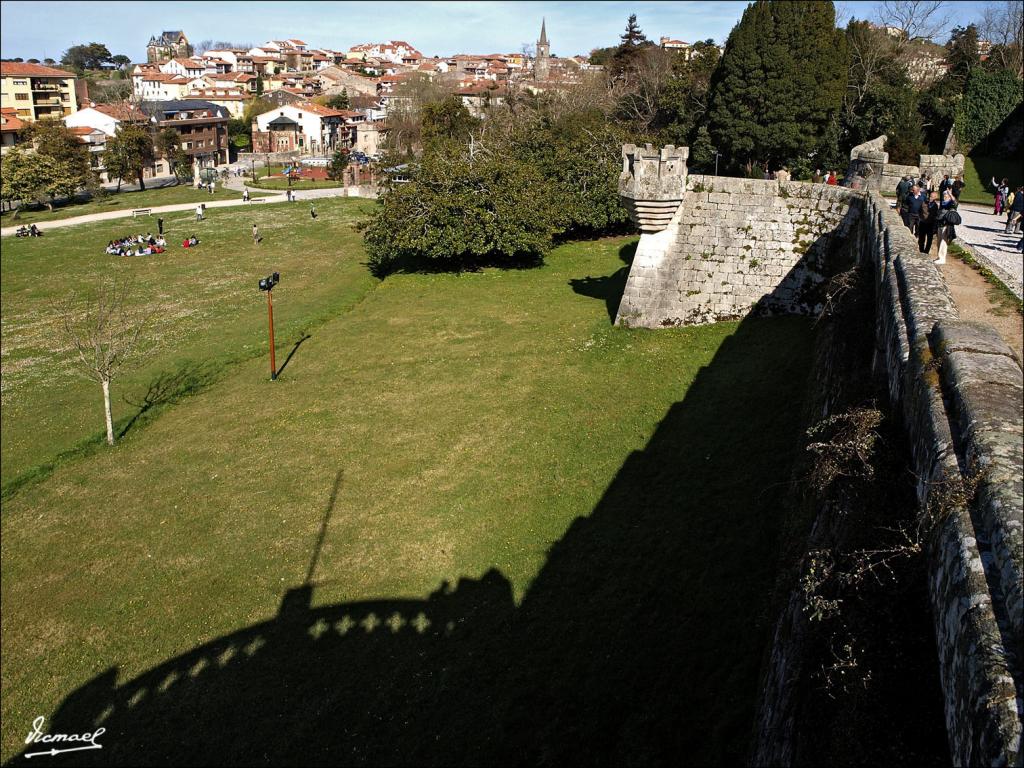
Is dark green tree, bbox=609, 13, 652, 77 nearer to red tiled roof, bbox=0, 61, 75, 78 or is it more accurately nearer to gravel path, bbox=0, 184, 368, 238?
gravel path, bbox=0, 184, 368, 238

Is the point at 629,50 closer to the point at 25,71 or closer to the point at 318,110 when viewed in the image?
the point at 318,110

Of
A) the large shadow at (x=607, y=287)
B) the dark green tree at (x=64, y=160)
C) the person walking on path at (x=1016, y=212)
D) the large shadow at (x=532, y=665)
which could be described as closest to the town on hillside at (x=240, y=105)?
the dark green tree at (x=64, y=160)

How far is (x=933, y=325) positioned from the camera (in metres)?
5.08

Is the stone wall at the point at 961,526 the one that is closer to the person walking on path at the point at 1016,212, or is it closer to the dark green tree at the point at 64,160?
the person walking on path at the point at 1016,212

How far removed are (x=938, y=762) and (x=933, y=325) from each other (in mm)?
3007

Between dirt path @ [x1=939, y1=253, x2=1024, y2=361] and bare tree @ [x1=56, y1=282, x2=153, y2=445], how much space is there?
1617 centimetres

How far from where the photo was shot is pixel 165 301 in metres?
28.2

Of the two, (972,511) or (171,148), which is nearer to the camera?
(972,511)

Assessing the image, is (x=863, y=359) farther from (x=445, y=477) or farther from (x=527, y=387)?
(x=527, y=387)

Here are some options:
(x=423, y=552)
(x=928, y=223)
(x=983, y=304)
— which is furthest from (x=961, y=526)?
(x=928, y=223)

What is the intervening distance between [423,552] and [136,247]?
32909mm

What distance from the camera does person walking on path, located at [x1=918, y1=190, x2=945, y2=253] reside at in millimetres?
11859

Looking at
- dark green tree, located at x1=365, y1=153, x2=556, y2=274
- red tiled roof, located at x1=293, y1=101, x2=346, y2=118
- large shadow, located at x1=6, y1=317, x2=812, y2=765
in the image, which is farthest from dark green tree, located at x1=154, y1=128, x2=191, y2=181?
large shadow, located at x1=6, y1=317, x2=812, y2=765

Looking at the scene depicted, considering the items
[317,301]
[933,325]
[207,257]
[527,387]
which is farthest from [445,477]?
[207,257]
